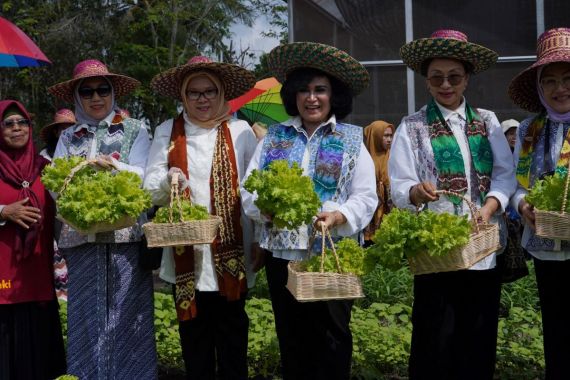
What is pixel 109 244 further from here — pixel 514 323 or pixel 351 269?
pixel 514 323

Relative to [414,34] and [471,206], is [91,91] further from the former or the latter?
[414,34]

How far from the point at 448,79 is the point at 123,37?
1419cm

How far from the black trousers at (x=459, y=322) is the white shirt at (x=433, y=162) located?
0.64 feet

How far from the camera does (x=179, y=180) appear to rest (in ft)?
14.0

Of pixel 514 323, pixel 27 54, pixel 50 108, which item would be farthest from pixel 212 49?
pixel 514 323

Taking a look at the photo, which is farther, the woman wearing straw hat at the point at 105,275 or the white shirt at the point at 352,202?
the woman wearing straw hat at the point at 105,275

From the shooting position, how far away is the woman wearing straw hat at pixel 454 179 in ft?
13.4

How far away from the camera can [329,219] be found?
3.93 m

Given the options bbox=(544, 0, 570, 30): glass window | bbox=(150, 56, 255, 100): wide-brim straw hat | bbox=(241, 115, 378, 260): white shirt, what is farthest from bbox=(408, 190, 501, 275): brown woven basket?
bbox=(544, 0, 570, 30): glass window

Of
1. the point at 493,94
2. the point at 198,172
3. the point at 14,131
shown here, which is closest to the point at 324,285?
the point at 198,172

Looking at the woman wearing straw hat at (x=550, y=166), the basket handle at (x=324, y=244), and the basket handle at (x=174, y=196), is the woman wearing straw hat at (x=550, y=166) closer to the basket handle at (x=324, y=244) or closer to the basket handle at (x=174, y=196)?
→ the basket handle at (x=324, y=244)

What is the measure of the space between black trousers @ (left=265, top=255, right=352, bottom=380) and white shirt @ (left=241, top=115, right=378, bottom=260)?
0.22 m

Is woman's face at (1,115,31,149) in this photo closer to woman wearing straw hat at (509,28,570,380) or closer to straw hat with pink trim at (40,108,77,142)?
straw hat with pink trim at (40,108,77,142)

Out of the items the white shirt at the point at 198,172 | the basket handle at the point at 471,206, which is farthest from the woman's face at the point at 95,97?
the basket handle at the point at 471,206
